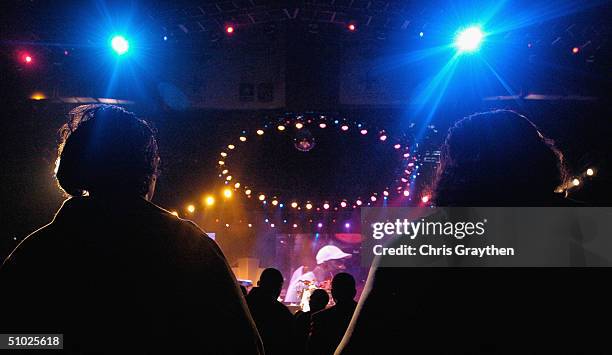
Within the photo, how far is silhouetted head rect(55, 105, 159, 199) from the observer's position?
1.38 meters

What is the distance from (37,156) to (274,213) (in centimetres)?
621

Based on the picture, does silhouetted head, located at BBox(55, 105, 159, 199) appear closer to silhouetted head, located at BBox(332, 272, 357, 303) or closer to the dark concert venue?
the dark concert venue

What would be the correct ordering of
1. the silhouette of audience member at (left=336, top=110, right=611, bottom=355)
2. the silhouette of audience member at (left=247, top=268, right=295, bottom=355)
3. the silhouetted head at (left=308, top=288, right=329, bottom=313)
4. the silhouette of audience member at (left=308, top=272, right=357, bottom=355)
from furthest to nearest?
the silhouetted head at (left=308, top=288, right=329, bottom=313), the silhouette of audience member at (left=247, top=268, right=295, bottom=355), the silhouette of audience member at (left=308, top=272, right=357, bottom=355), the silhouette of audience member at (left=336, top=110, right=611, bottom=355)

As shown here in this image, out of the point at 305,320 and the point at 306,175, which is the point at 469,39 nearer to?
the point at 306,175

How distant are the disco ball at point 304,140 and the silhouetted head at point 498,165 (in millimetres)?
8551

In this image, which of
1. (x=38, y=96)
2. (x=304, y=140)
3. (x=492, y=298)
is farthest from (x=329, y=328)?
(x=38, y=96)

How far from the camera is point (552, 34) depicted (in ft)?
23.2

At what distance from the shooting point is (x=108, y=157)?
55.6 inches

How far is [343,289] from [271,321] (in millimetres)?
630

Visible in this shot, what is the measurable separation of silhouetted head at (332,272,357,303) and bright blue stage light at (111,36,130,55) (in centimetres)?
548

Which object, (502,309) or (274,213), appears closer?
(502,309)

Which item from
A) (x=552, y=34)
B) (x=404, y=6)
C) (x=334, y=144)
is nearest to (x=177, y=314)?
(x=404, y=6)

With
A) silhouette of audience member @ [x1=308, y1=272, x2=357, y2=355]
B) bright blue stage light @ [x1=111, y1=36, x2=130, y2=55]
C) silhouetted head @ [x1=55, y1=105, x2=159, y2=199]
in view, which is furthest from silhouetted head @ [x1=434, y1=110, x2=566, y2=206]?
bright blue stage light @ [x1=111, y1=36, x2=130, y2=55]

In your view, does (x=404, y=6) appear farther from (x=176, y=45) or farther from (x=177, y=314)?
(x=177, y=314)
